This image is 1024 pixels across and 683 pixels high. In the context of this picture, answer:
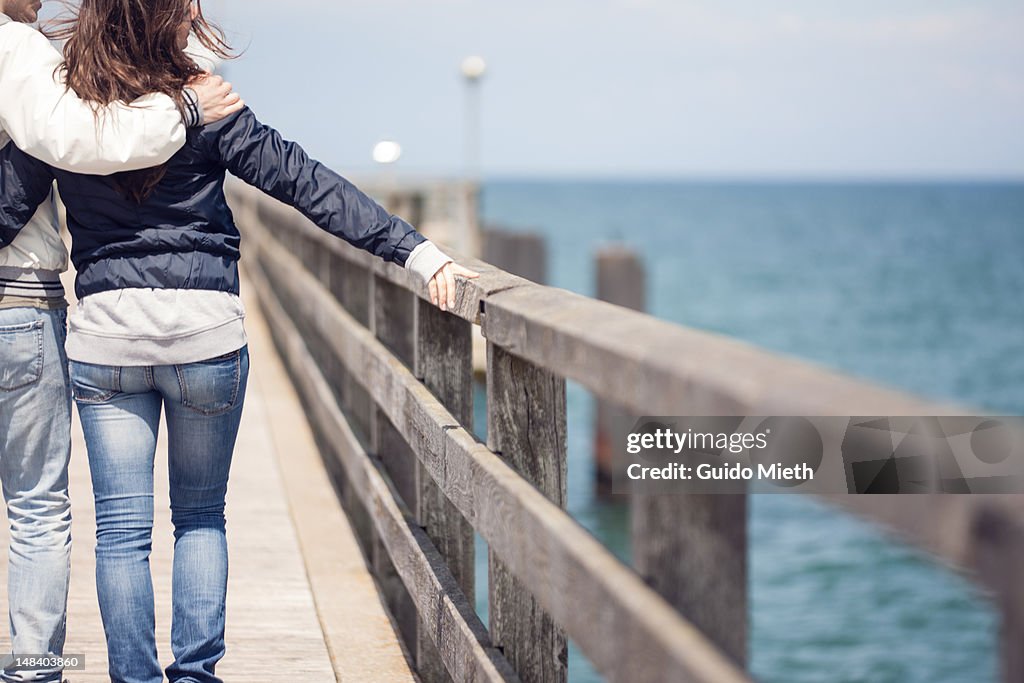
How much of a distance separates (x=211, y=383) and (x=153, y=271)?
0.93 feet

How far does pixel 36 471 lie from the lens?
3.12m

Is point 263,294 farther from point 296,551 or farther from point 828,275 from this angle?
point 828,275

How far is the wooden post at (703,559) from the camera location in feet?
5.46

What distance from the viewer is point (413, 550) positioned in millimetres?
3523

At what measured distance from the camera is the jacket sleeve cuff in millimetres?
3070

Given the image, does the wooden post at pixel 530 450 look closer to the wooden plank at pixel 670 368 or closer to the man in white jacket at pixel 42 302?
the wooden plank at pixel 670 368

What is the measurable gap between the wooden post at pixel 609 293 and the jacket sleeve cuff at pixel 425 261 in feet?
48.9

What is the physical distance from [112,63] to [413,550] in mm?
1447

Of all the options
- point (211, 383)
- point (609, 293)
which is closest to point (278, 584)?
point (211, 383)

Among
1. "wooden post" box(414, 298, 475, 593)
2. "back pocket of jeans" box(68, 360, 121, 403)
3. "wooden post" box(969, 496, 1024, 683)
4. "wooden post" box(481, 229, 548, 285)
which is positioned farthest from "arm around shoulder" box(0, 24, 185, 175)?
"wooden post" box(481, 229, 548, 285)

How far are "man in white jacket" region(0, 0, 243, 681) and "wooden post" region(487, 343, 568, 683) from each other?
83cm

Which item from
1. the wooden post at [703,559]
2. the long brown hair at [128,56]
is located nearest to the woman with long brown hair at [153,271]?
the long brown hair at [128,56]

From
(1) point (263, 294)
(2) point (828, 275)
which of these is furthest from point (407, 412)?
(2) point (828, 275)

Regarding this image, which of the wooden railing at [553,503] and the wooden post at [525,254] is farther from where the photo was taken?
the wooden post at [525,254]
